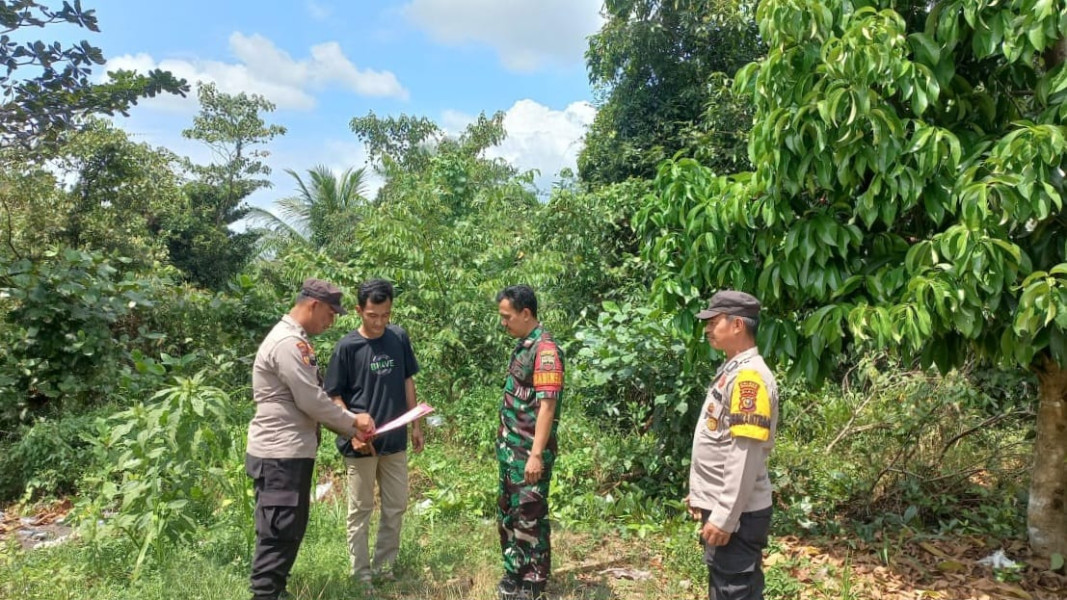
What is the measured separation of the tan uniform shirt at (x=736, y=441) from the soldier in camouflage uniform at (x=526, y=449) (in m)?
0.91

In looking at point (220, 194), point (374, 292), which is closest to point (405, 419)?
point (374, 292)

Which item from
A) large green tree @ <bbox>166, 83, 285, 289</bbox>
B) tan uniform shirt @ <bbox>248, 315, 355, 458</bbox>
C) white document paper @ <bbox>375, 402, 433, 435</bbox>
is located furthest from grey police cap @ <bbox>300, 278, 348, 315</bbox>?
large green tree @ <bbox>166, 83, 285, 289</bbox>

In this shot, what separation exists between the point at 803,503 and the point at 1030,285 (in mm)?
2368

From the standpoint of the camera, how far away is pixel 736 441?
8.60 ft

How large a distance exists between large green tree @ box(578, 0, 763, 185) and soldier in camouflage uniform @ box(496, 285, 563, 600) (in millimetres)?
6333

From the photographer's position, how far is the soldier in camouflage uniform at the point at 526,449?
351cm

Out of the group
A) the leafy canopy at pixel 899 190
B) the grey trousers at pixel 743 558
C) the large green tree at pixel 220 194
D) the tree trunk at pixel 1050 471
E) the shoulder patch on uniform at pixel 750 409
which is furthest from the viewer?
the large green tree at pixel 220 194

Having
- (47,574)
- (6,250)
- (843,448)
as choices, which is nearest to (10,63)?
(6,250)

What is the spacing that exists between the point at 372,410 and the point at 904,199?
286 centimetres

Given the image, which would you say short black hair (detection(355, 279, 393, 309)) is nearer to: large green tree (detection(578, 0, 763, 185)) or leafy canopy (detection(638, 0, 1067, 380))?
leafy canopy (detection(638, 0, 1067, 380))

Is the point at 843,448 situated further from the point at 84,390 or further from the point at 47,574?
the point at 84,390

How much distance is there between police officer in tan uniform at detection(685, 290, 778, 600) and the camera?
8.52 ft

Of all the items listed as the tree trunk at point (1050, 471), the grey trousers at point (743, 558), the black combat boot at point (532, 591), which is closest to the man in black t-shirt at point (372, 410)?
the black combat boot at point (532, 591)

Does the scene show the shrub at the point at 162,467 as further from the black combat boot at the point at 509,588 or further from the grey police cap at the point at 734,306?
the grey police cap at the point at 734,306
